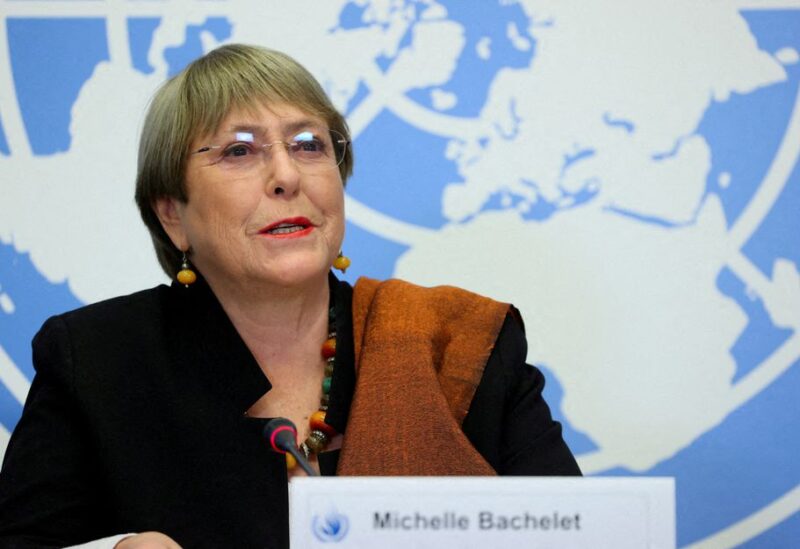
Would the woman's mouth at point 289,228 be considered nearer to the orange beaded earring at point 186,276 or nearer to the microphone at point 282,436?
the orange beaded earring at point 186,276

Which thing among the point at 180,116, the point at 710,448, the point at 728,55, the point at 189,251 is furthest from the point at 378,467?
the point at 728,55

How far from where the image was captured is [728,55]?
2.13 meters

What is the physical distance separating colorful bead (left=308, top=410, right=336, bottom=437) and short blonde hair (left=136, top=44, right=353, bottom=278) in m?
0.45

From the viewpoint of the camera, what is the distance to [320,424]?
166 centimetres

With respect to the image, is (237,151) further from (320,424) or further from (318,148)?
(320,424)

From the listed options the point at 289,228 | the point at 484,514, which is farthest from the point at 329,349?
the point at 484,514

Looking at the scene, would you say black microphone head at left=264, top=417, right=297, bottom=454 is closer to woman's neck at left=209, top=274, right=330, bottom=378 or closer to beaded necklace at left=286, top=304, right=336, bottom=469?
beaded necklace at left=286, top=304, right=336, bottom=469

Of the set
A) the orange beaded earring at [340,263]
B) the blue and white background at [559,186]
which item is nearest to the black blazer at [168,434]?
the orange beaded earring at [340,263]

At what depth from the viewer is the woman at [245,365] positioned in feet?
5.21

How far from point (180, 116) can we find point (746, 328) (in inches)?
48.8

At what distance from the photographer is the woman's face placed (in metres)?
1.64

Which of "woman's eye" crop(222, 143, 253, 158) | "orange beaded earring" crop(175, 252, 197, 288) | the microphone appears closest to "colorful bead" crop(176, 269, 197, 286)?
"orange beaded earring" crop(175, 252, 197, 288)

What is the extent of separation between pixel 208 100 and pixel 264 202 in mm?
208

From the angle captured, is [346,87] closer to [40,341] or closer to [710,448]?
[40,341]
